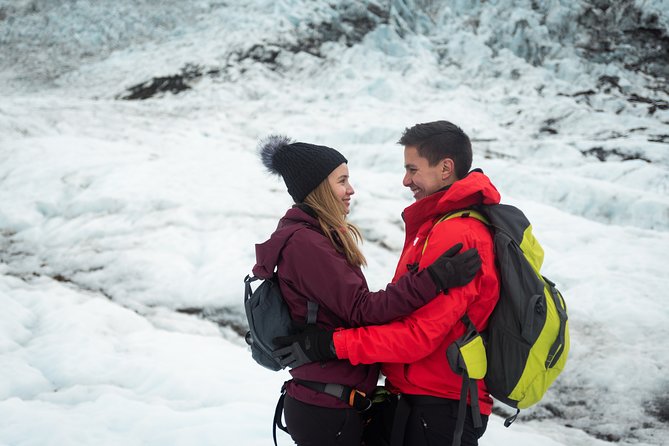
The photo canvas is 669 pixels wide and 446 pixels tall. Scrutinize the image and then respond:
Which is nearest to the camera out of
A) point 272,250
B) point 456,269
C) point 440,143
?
point 456,269

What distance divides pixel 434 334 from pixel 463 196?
24.0 inches

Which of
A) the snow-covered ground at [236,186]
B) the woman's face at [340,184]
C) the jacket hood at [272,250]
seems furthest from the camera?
the snow-covered ground at [236,186]

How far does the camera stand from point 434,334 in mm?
1814

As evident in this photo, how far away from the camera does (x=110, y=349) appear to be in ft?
15.8

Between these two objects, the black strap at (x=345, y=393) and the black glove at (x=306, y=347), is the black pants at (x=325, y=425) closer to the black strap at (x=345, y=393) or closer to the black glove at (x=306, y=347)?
the black strap at (x=345, y=393)

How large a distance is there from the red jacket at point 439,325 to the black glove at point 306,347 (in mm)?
51

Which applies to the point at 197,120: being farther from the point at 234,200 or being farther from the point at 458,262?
the point at 458,262

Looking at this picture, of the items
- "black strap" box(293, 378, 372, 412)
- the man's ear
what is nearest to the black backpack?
"black strap" box(293, 378, 372, 412)

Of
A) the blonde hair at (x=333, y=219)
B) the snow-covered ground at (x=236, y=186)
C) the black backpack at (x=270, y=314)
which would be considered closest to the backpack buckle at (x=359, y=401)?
the black backpack at (x=270, y=314)

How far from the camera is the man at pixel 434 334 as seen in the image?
6.01 feet

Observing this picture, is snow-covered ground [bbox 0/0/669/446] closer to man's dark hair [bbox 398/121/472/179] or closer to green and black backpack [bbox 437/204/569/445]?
green and black backpack [bbox 437/204/569/445]

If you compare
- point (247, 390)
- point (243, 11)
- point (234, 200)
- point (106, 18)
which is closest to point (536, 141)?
point (234, 200)

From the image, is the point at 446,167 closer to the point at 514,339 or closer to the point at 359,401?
the point at 514,339

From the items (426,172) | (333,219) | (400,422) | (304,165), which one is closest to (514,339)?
(400,422)
